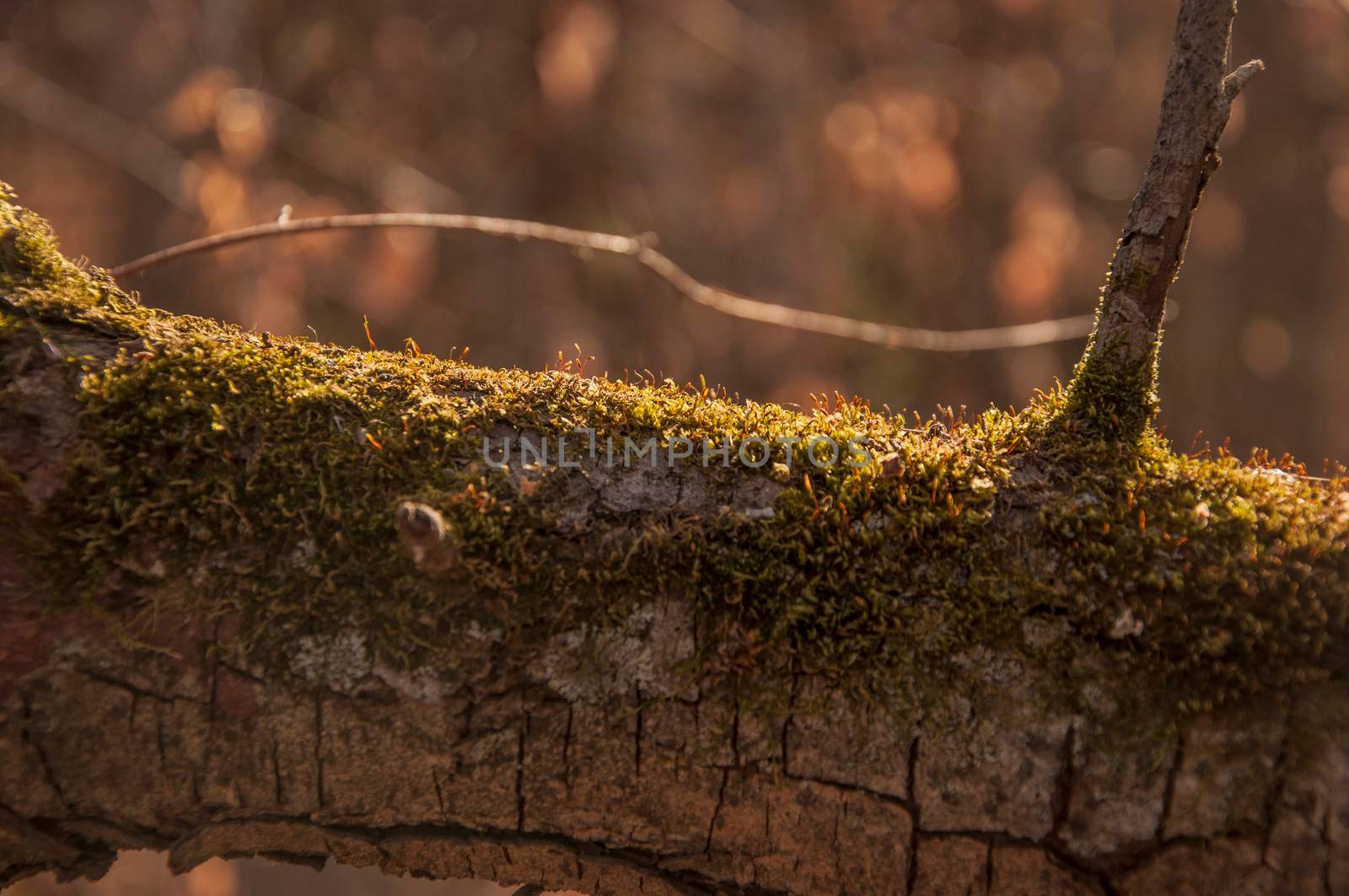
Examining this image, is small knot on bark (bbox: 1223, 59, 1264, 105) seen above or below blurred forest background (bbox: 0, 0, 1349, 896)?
below

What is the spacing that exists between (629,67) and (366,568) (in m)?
7.03

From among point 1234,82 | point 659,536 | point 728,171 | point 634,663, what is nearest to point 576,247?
point 659,536

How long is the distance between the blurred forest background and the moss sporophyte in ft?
16.7

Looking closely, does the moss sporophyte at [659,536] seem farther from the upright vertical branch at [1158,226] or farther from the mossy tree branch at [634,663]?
the upright vertical branch at [1158,226]

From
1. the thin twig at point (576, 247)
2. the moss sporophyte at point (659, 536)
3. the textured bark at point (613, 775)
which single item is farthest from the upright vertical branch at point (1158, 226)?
the textured bark at point (613, 775)

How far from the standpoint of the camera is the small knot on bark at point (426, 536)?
0.98 meters

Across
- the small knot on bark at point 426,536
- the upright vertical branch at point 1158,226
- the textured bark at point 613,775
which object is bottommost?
the textured bark at point 613,775

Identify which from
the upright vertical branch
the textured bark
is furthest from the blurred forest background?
the upright vertical branch

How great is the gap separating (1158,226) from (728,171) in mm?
6417

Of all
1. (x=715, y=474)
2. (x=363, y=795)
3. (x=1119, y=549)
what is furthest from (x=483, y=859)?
(x=1119, y=549)

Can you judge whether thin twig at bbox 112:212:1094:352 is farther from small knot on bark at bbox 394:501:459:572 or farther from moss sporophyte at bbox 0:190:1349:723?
small knot on bark at bbox 394:501:459:572

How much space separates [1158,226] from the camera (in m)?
1.39

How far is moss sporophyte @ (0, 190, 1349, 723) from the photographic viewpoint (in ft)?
3.67

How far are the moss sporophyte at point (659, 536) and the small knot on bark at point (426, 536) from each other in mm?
44
